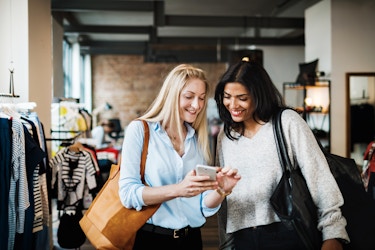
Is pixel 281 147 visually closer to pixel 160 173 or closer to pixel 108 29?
pixel 160 173

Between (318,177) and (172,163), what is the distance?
1.79 ft

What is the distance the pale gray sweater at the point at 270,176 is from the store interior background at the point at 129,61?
21.8 inches

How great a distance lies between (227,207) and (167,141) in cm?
35

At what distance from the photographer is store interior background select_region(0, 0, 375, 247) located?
3.88 metres

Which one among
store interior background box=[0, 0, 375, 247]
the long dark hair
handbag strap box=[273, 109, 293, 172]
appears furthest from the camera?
store interior background box=[0, 0, 375, 247]

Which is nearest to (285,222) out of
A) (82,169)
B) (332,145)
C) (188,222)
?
(188,222)

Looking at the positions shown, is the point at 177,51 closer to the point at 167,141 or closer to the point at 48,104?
the point at 48,104

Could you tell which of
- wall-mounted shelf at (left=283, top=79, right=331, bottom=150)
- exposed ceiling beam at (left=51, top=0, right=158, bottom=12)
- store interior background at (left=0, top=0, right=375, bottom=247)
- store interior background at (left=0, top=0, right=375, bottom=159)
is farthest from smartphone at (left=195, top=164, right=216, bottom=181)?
exposed ceiling beam at (left=51, top=0, right=158, bottom=12)

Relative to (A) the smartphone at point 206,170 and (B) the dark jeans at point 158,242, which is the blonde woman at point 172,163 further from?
(A) the smartphone at point 206,170

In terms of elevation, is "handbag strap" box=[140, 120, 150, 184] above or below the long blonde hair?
below

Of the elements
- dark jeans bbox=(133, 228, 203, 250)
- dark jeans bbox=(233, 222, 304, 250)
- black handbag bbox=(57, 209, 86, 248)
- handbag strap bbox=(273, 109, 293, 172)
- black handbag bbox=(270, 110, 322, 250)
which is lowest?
black handbag bbox=(57, 209, 86, 248)

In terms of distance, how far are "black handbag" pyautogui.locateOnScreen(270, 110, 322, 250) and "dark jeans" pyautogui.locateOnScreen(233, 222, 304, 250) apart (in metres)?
0.04

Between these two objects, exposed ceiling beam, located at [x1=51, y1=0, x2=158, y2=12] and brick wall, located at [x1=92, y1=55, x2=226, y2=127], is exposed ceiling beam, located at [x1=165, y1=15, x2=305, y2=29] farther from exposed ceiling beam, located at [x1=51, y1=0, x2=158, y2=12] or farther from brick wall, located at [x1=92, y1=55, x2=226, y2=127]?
brick wall, located at [x1=92, y1=55, x2=226, y2=127]

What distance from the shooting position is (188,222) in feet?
5.67
